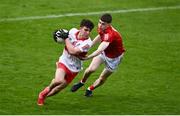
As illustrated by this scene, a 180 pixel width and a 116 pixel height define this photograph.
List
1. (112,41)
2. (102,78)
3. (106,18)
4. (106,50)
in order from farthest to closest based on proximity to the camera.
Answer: (102,78), (106,50), (112,41), (106,18)

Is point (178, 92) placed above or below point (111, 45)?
below

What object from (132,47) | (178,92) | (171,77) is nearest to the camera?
(178,92)

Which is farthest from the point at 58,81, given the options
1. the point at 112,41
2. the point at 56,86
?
the point at 112,41

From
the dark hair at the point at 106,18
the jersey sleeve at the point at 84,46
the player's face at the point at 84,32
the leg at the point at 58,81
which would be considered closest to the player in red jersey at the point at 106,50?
the dark hair at the point at 106,18

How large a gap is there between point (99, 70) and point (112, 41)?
3598mm

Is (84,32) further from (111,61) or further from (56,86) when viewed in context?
(111,61)

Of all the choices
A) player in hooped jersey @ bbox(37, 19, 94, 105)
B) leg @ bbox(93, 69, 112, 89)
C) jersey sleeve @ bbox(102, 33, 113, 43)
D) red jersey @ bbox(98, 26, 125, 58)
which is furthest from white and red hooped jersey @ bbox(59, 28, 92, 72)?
leg @ bbox(93, 69, 112, 89)

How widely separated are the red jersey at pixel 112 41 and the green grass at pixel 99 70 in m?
1.19

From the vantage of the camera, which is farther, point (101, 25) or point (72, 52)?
point (101, 25)

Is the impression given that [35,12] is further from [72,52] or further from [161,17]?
[72,52]

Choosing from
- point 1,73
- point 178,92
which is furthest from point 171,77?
point 1,73

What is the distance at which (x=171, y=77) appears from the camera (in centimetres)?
1855

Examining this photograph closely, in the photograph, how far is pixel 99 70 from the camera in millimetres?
19141

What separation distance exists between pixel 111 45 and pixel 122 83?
2.29m
